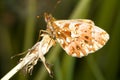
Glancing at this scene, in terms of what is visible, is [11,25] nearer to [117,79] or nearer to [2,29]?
[2,29]

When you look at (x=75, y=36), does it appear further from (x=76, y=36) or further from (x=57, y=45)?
(x=57, y=45)

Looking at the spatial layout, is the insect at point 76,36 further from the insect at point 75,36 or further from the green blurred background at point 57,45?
the green blurred background at point 57,45

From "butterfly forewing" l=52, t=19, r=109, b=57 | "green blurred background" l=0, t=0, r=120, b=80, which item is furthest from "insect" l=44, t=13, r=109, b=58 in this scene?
"green blurred background" l=0, t=0, r=120, b=80

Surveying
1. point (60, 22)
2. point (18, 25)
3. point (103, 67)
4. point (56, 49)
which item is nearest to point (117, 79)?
point (103, 67)

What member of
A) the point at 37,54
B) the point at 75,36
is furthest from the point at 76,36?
the point at 37,54

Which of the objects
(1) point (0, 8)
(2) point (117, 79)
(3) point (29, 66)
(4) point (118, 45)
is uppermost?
(1) point (0, 8)

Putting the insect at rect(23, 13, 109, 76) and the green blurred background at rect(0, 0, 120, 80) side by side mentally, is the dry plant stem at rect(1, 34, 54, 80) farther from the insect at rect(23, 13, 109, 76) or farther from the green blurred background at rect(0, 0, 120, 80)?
the green blurred background at rect(0, 0, 120, 80)
